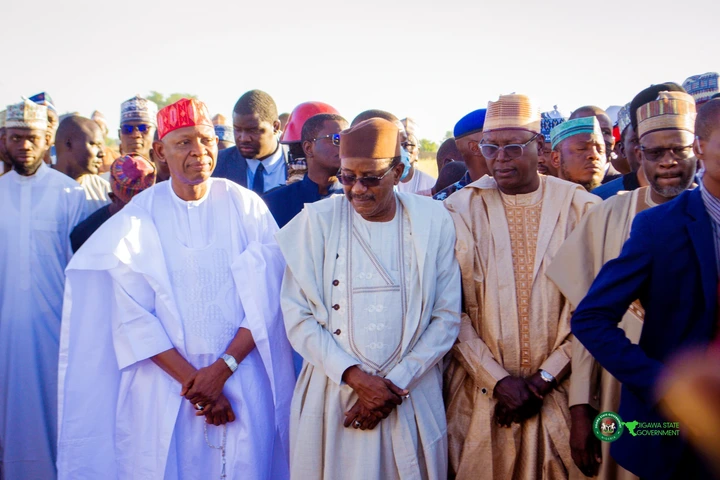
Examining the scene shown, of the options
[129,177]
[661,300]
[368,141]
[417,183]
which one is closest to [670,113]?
[661,300]

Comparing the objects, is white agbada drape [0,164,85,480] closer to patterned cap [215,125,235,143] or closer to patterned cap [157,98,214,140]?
patterned cap [157,98,214,140]

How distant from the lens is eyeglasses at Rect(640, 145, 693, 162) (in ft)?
10.9

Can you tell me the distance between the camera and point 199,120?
13.4 feet

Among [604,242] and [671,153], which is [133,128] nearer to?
[604,242]

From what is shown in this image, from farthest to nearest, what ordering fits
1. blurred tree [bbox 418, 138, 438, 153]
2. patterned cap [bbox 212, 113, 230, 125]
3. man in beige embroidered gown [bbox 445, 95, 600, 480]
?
blurred tree [bbox 418, 138, 438, 153] < patterned cap [bbox 212, 113, 230, 125] < man in beige embroidered gown [bbox 445, 95, 600, 480]

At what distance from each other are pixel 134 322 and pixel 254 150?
263cm

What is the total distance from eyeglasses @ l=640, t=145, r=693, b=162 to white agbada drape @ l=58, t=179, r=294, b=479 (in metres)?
2.12

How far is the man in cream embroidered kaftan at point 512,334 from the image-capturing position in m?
3.49

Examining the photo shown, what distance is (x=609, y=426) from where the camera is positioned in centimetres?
289

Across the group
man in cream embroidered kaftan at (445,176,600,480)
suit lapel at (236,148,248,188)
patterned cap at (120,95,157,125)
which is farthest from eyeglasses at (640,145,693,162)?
patterned cap at (120,95,157,125)

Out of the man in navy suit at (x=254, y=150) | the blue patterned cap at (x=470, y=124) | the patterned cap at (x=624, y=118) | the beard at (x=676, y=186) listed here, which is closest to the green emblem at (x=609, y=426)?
the beard at (x=676, y=186)

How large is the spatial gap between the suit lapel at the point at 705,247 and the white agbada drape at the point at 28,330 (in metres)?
4.26

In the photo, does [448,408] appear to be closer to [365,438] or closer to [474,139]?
[365,438]

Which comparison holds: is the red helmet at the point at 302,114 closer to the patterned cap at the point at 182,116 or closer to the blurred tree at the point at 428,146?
the patterned cap at the point at 182,116
